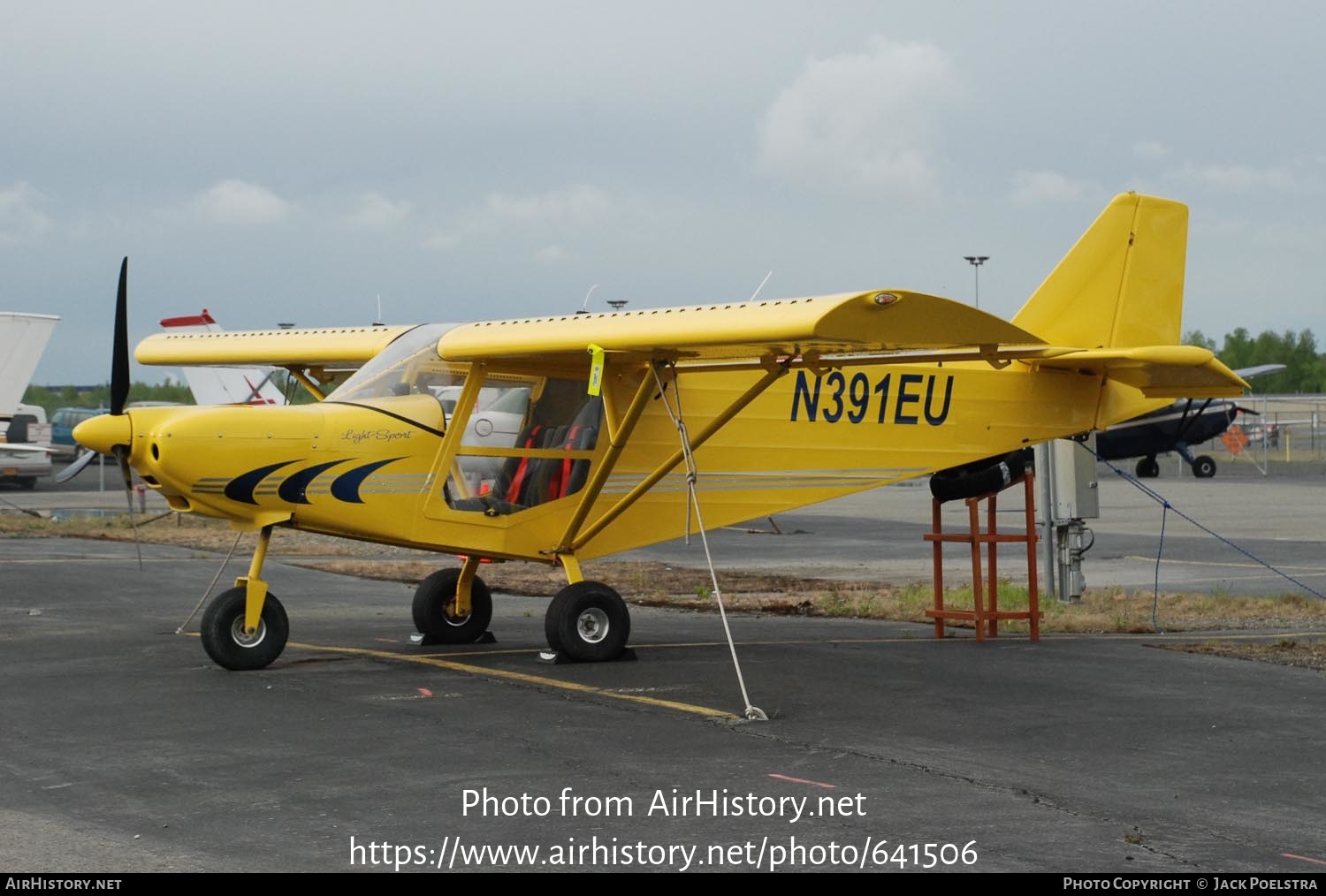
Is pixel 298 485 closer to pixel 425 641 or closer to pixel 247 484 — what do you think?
pixel 247 484

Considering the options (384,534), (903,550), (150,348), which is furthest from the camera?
(903,550)

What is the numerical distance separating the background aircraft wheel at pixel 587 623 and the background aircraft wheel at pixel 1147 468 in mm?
39360

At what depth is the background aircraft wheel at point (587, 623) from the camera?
38.1ft

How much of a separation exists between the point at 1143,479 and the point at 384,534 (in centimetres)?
4308

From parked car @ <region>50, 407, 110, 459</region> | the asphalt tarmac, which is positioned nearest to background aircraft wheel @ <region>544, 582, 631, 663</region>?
the asphalt tarmac

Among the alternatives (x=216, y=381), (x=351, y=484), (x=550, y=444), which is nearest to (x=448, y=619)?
(x=550, y=444)

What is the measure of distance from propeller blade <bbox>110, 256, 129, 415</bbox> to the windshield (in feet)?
5.08

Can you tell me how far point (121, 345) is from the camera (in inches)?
448

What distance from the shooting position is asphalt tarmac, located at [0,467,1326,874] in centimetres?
606

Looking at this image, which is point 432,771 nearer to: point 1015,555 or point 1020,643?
point 1020,643

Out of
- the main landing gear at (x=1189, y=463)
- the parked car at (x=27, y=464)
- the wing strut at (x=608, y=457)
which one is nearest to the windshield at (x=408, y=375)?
the wing strut at (x=608, y=457)

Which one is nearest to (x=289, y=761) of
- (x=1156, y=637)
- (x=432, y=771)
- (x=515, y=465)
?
(x=432, y=771)

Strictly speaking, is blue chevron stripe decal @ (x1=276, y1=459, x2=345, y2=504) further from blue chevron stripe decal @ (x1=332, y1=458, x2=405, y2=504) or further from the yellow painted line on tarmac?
the yellow painted line on tarmac

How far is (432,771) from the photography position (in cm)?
757
